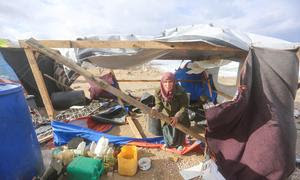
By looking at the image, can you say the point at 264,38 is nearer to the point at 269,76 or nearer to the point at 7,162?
the point at 269,76

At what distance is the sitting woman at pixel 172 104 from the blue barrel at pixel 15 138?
203 cm

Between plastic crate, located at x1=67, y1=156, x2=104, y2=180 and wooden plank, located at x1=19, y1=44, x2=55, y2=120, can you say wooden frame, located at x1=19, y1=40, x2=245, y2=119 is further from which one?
plastic crate, located at x1=67, y1=156, x2=104, y2=180

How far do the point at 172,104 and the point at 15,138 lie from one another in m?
2.34

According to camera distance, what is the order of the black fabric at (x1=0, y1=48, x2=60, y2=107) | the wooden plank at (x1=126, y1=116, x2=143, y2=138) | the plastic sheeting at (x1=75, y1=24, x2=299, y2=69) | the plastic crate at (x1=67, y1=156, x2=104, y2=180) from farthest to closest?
the black fabric at (x1=0, y1=48, x2=60, y2=107) → the wooden plank at (x1=126, y1=116, x2=143, y2=138) → the plastic sheeting at (x1=75, y1=24, x2=299, y2=69) → the plastic crate at (x1=67, y1=156, x2=104, y2=180)

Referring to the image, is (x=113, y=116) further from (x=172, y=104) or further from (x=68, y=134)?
(x=172, y=104)

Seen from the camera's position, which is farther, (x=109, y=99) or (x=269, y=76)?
(x=109, y=99)

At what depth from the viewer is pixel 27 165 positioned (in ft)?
6.94

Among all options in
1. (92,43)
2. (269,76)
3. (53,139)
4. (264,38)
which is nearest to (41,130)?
(53,139)

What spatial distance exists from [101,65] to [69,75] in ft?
7.71

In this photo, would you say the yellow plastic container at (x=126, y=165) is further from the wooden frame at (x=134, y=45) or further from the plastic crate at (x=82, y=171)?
the wooden frame at (x=134, y=45)

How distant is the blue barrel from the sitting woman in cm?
203

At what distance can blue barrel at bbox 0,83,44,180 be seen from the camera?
6.24 ft

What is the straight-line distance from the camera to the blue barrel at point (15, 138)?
1901 millimetres

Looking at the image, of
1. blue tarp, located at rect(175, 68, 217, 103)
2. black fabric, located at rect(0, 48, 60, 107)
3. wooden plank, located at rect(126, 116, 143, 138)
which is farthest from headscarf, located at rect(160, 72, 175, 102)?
black fabric, located at rect(0, 48, 60, 107)
